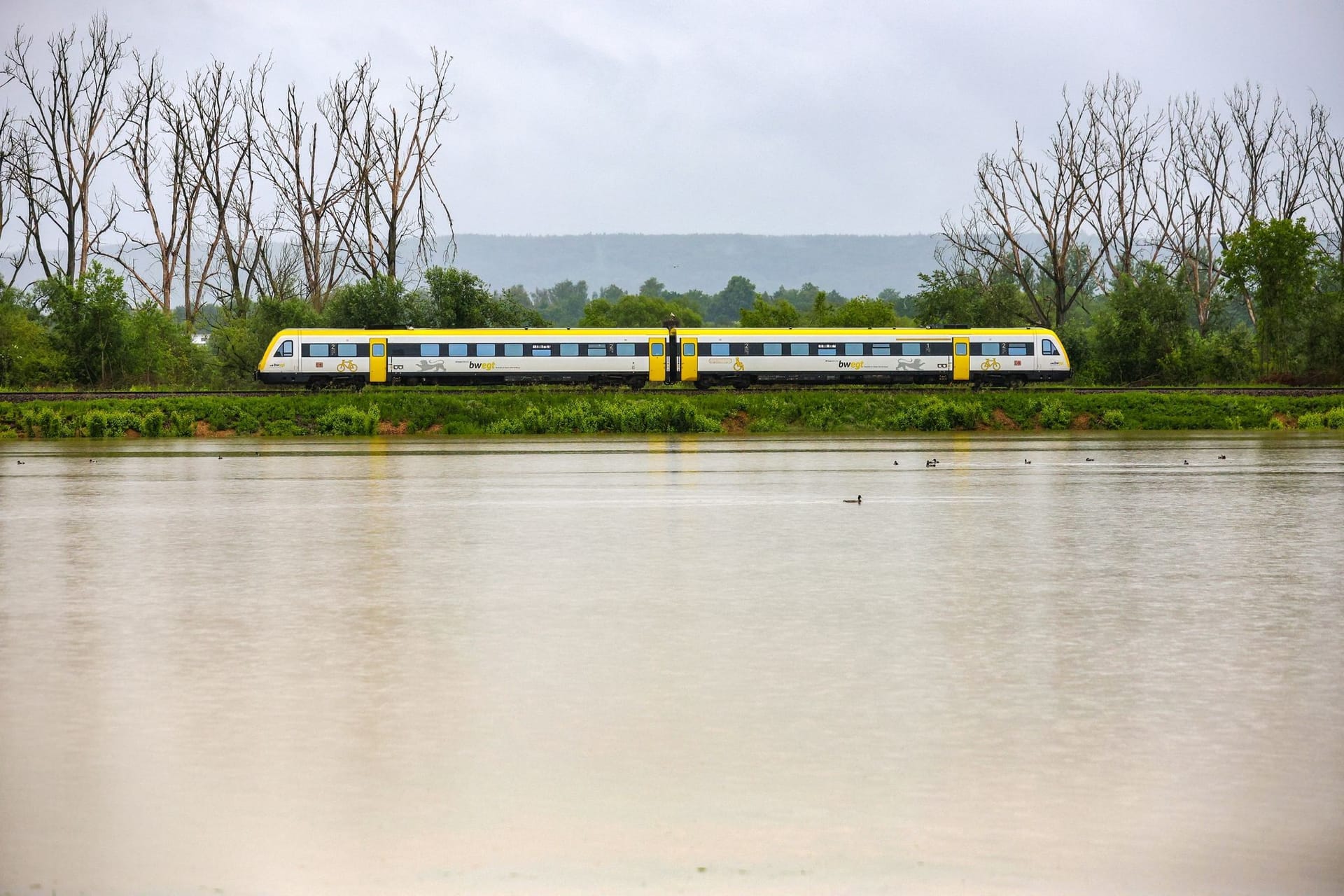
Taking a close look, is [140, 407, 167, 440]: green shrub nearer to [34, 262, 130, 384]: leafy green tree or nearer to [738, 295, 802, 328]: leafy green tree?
[34, 262, 130, 384]: leafy green tree

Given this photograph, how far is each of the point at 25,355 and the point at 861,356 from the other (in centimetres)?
3554

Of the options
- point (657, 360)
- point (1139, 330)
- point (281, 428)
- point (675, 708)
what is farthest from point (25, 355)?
point (675, 708)

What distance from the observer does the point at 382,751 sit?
673cm

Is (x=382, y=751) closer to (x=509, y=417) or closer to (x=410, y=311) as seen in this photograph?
(x=509, y=417)

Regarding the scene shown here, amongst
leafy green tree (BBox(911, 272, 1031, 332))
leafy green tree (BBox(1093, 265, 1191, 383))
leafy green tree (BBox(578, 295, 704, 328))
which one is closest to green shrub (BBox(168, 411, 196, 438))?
leafy green tree (BBox(911, 272, 1031, 332))

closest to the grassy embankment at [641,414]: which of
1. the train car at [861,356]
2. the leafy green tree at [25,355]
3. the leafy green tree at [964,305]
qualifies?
the train car at [861,356]

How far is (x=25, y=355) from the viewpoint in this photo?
6209 cm

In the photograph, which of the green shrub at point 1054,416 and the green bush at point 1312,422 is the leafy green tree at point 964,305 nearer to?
the green shrub at point 1054,416

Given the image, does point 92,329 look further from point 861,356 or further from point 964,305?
point 964,305

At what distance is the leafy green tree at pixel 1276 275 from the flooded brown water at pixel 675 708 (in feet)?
169

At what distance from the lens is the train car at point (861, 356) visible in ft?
193

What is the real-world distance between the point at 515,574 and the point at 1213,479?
53.9ft

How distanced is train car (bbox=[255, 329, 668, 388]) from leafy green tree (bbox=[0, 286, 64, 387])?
1051cm

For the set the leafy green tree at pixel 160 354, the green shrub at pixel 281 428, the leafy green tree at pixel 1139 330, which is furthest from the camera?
the leafy green tree at pixel 1139 330
